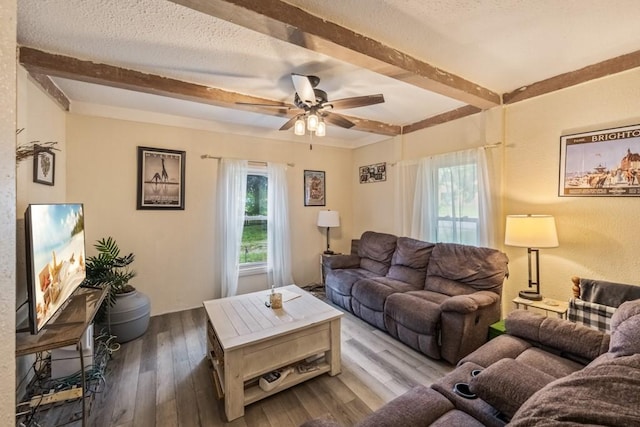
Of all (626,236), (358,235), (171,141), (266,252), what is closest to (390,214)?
(358,235)

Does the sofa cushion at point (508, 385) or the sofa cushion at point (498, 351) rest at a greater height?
the sofa cushion at point (508, 385)

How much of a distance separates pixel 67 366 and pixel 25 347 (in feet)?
3.29

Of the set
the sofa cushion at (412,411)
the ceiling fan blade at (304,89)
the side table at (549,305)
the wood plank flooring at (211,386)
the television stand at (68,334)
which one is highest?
the ceiling fan blade at (304,89)

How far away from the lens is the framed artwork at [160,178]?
10.6ft

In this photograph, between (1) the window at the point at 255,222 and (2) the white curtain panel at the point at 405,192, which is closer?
(2) the white curtain panel at the point at 405,192

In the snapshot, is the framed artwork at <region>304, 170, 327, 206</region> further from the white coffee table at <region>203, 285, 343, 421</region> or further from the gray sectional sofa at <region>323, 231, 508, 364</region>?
the white coffee table at <region>203, 285, 343, 421</region>

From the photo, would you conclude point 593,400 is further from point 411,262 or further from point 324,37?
point 411,262

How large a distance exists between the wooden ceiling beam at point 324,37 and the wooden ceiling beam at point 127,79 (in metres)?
0.97

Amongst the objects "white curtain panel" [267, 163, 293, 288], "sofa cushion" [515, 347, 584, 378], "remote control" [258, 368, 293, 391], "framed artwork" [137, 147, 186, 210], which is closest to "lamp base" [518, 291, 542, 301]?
"sofa cushion" [515, 347, 584, 378]

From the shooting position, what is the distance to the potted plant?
2576mm

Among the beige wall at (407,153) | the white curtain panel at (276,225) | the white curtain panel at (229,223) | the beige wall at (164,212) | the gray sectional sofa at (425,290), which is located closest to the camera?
the gray sectional sofa at (425,290)

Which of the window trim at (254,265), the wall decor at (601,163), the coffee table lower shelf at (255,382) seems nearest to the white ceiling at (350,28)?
the wall decor at (601,163)

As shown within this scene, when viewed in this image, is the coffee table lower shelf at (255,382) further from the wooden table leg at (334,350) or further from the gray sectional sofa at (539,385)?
the gray sectional sofa at (539,385)

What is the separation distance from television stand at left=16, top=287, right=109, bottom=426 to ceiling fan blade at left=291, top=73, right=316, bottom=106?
212 cm
